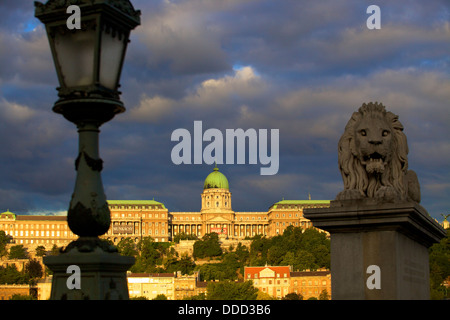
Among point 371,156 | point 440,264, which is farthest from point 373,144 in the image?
point 440,264

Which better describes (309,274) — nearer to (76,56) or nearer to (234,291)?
(234,291)

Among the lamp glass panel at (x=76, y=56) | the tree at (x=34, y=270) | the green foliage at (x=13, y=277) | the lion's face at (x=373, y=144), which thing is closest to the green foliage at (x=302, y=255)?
the tree at (x=34, y=270)

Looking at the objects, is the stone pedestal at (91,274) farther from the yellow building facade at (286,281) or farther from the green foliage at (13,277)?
the green foliage at (13,277)

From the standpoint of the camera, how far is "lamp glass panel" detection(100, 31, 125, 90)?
7.64 m

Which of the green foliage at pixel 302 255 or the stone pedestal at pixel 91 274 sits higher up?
the green foliage at pixel 302 255

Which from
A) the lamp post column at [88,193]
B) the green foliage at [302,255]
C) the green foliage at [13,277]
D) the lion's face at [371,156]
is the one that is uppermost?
the green foliage at [302,255]

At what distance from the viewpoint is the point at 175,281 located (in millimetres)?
168875

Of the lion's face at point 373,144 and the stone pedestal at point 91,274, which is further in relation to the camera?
the lion's face at point 373,144

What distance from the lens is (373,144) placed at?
13016mm

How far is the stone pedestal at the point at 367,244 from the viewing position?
12086mm

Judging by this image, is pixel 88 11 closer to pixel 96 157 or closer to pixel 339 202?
pixel 96 157

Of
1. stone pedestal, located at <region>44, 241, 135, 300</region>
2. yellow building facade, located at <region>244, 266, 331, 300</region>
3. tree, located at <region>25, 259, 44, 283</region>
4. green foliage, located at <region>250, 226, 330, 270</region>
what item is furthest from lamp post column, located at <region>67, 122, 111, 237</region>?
tree, located at <region>25, 259, 44, 283</region>

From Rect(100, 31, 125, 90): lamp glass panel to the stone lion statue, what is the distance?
602cm
